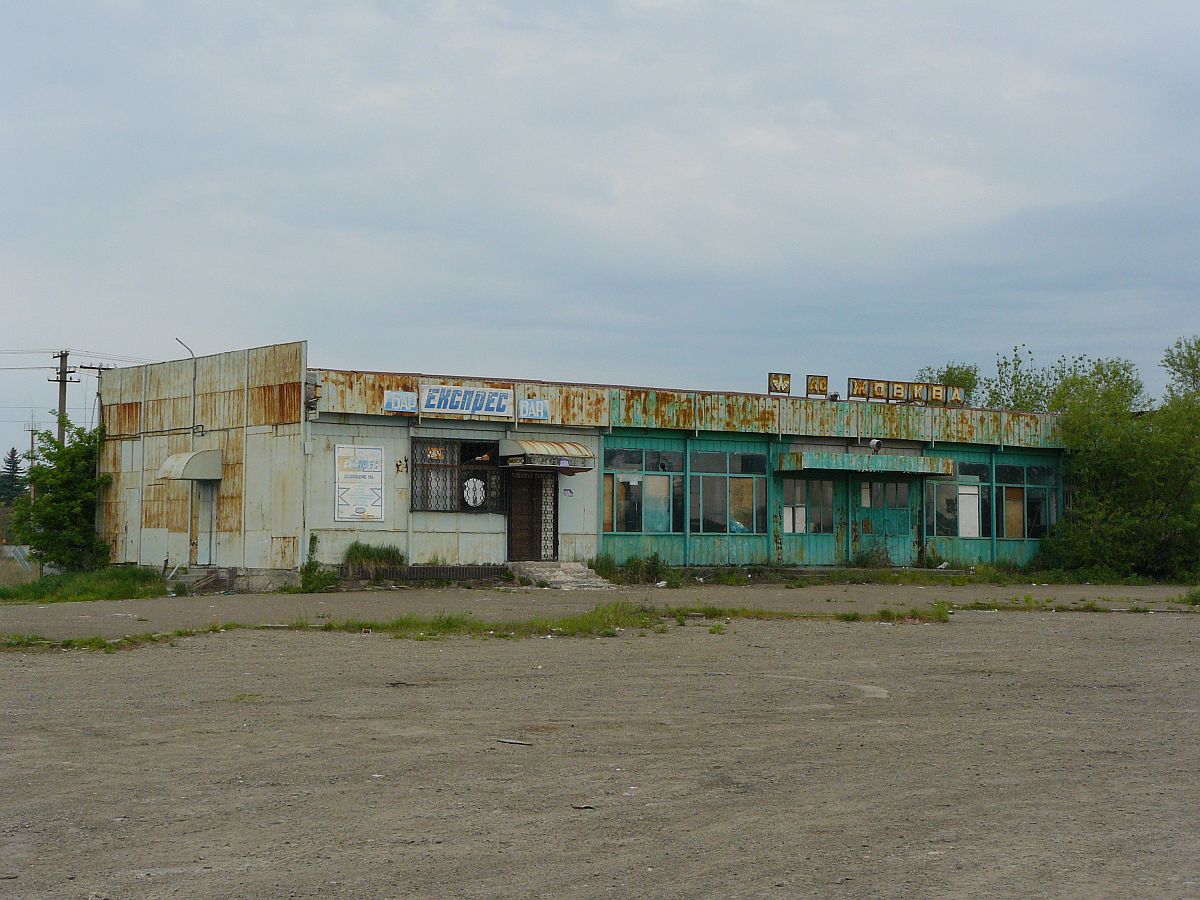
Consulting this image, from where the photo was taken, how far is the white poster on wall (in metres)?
29.0

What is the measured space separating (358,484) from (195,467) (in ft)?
13.3

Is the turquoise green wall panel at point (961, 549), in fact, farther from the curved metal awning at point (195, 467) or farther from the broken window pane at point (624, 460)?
the curved metal awning at point (195, 467)

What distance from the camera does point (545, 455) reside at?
29.8 m

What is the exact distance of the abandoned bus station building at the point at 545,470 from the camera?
29.1m

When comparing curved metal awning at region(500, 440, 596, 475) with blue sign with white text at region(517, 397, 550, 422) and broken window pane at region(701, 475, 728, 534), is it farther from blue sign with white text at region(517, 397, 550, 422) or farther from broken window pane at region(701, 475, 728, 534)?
broken window pane at region(701, 475, 728, 534)

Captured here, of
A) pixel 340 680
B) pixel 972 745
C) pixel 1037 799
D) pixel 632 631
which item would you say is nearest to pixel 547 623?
pixel 632 631

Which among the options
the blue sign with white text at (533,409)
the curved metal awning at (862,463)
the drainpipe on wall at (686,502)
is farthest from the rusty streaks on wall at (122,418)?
the curved metal awning at (862,463)

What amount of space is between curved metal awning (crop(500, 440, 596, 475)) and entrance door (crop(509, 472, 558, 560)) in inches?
21.4

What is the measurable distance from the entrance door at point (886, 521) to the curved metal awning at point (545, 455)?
9657 millimetres

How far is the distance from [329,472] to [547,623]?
1150 cm

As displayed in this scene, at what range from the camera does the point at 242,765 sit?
8797 millimetres

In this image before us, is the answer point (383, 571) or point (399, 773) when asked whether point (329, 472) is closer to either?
point (383, 571)

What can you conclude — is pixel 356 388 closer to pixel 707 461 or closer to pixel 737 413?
pixel 707 461

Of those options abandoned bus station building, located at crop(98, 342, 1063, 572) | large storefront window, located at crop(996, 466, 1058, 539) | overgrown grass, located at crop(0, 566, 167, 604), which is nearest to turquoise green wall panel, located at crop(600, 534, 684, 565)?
abandoned bus station building, located at crop(98, 342, 1063, 572)
